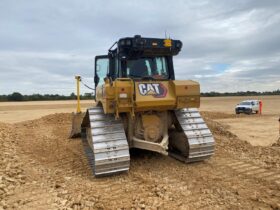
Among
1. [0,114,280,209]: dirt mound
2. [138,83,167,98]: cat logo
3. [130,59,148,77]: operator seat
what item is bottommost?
[0,114,280,209]: dirt mound

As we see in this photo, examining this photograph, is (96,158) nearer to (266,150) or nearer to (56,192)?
(56,192)

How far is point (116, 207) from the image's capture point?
203 inches

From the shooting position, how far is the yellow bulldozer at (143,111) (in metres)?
6.58

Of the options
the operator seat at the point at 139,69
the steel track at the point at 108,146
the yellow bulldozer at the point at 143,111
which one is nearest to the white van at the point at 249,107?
the yellow bulldozer at the point at 143,111

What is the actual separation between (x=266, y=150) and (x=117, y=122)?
4.62m

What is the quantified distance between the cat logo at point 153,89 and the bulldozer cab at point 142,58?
2.00 feet

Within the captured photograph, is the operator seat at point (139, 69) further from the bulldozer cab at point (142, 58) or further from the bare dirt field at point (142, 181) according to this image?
the bare dirt field at point (142, 181)

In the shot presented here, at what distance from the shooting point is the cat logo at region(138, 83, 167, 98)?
6859 mm

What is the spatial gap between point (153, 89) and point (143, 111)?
1.76ft

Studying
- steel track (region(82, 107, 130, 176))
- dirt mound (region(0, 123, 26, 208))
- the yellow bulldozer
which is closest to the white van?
the yellow bulldozer

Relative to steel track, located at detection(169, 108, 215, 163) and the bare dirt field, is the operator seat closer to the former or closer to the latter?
steel track, located at detection(169, 108, 215, 163)

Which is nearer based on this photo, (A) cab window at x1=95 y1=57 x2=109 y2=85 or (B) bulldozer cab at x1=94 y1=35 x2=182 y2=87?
(B) bulldozer cab at x1=94 y1=35 x2=182 y2=87

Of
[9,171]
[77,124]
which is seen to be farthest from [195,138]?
[77,124]

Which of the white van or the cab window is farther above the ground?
the cab window
